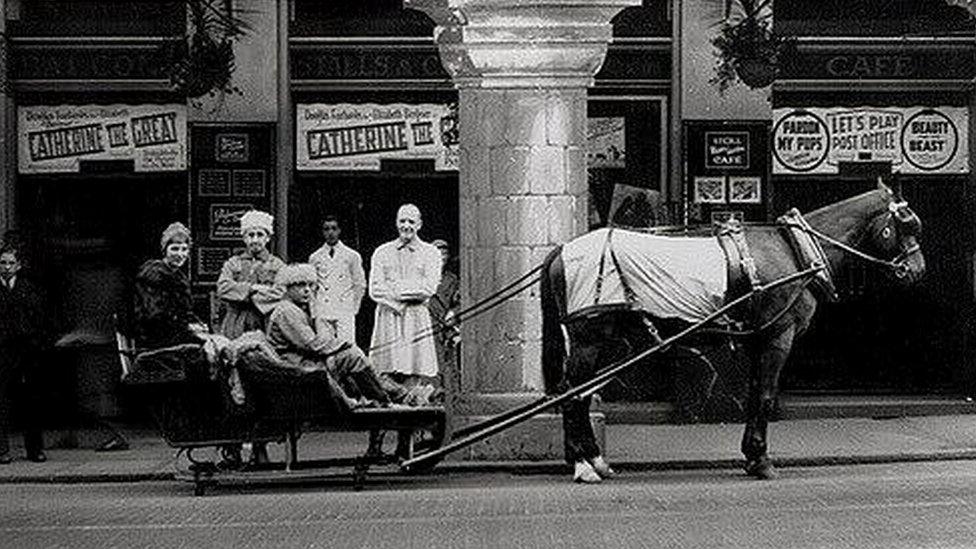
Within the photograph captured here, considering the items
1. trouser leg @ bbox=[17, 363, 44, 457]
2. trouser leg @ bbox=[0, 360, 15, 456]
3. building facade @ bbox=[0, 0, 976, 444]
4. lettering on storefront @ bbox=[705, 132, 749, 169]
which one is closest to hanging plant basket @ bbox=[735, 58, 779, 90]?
building facade @ bbox=[0, 0, 976, 444]

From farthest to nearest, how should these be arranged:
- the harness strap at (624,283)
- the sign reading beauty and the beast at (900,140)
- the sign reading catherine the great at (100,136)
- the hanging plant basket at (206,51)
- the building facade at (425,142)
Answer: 1. the sign reading beauty and the beast at (900,140)
2. the sign reading catherine the great at (100,136)
3. the building facade at (425,142)
4. the hanging plant basket at (206,51)
5. the harness strap at (624,283)

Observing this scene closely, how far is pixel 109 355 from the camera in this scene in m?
19.2

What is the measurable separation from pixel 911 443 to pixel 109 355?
7276mm

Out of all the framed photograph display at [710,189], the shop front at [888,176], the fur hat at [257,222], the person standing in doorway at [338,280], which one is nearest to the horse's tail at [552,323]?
the fur hat at [257,222]

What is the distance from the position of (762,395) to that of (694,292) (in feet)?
3.36

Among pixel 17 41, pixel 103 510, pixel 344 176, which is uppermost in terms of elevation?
pixel 17 41

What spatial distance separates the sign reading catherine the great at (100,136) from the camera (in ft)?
67.8

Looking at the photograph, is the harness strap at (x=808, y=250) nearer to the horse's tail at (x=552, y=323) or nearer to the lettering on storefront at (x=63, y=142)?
the horse's tail at (x=552, y=323)

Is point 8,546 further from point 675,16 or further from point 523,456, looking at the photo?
point 675,16

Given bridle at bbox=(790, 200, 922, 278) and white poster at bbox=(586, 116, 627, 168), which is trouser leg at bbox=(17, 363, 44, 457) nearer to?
white poster at bbox=(586, 116, 627, 168)

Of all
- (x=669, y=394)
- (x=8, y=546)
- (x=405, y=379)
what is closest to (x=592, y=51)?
(x=405, y=379)

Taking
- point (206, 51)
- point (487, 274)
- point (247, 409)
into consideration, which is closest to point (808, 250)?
point (487, 274)

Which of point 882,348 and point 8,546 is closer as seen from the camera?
point 8,546

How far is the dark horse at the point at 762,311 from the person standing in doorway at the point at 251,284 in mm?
2168
